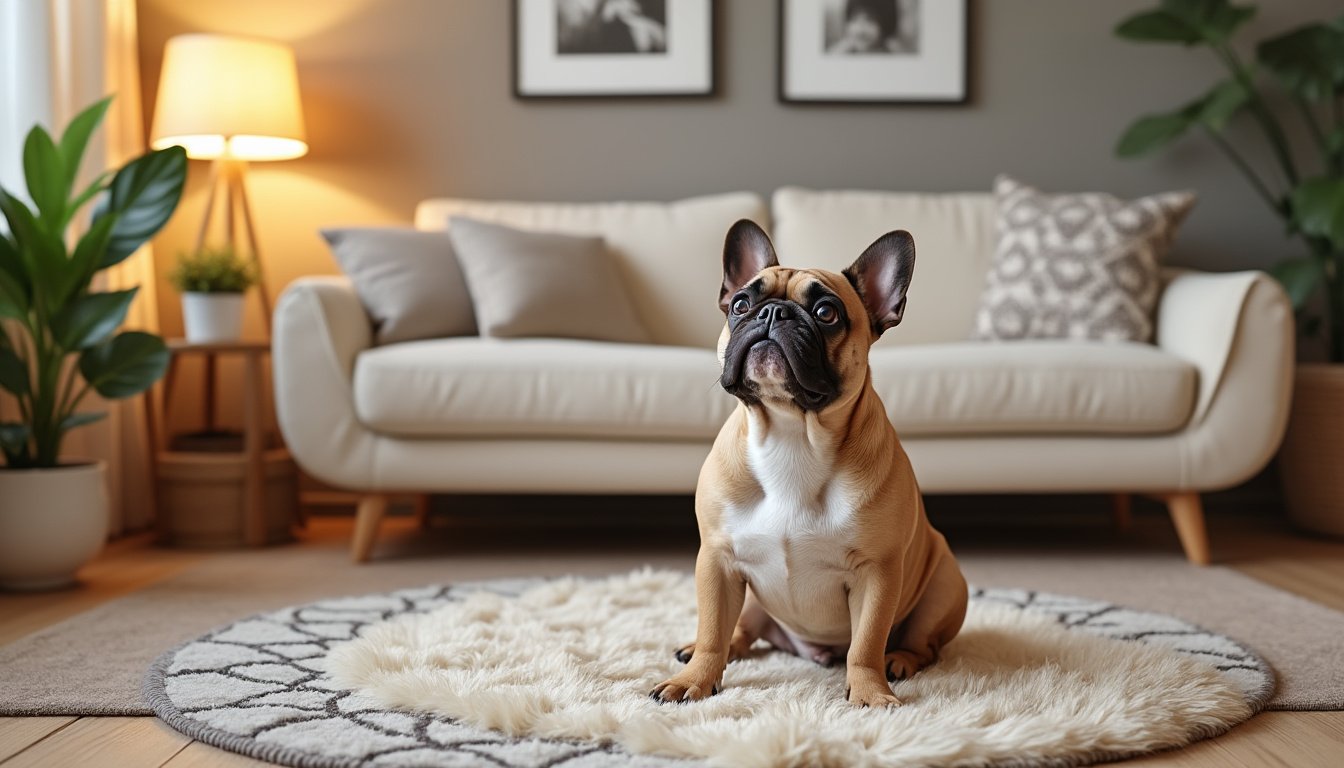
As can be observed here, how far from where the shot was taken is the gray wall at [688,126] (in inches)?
158

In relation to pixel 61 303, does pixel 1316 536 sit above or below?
below

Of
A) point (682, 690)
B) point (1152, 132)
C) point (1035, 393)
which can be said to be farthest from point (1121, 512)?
point (682, 690)

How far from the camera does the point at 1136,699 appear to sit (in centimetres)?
163

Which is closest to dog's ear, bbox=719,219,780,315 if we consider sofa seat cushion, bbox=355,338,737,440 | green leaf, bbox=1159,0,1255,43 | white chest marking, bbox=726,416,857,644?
white chest marking, bbox=726,416,857,644

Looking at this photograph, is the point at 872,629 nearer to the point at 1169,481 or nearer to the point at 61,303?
the point at 1169,481

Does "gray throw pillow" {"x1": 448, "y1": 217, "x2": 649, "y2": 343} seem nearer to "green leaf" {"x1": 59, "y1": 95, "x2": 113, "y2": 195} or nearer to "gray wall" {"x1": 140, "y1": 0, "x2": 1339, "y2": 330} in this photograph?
"gray wall" {"x1": 140, "y1": 0, "x2": 1339, "y2": 330}

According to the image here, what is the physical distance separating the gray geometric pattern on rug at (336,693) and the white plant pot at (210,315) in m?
1.28

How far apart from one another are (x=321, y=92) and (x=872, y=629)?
3.10 meters

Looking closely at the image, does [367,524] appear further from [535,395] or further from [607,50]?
[607,50]

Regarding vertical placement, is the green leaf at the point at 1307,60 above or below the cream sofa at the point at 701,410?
above

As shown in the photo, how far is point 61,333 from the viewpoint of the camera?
2666 millimetres

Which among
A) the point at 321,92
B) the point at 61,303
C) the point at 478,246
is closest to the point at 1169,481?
the point at 478,246

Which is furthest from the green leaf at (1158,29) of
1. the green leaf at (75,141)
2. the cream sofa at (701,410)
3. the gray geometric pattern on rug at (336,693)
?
the green leaf at (75,141)

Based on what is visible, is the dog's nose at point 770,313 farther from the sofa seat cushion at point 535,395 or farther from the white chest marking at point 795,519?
the sofa seat cushion at point 535,395
